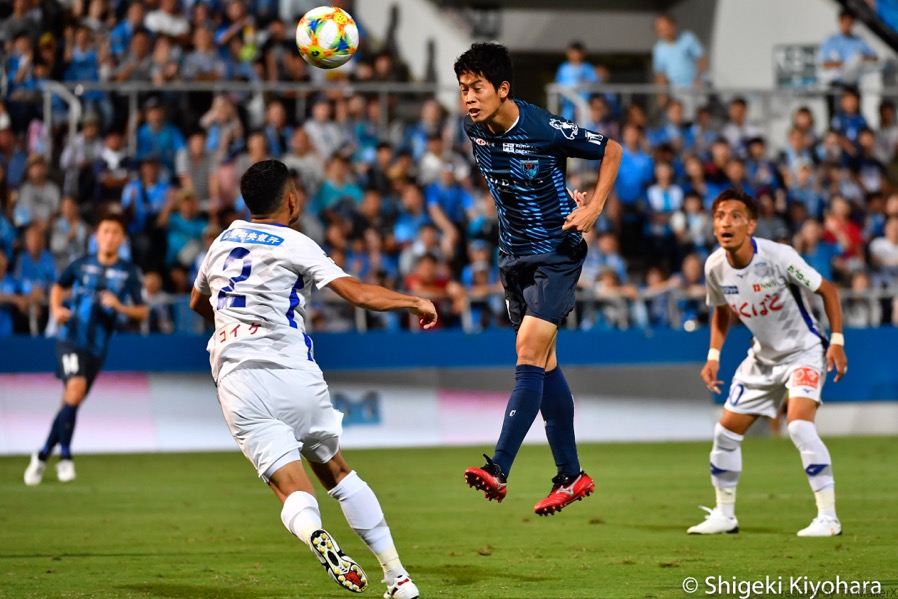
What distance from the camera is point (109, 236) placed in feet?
43.2

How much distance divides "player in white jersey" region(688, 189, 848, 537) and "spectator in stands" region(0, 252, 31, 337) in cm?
955

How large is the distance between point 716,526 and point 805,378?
1202 mm

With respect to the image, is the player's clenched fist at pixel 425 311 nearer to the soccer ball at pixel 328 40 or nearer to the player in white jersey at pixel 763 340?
the soccer ball at pixel 328 40

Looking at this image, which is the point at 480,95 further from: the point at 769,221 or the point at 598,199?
the point at 769,221

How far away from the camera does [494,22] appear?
24469 millimetres

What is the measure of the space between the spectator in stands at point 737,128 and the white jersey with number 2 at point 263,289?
14703 mm

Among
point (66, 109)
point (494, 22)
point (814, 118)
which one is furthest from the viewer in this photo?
point (494, 22)

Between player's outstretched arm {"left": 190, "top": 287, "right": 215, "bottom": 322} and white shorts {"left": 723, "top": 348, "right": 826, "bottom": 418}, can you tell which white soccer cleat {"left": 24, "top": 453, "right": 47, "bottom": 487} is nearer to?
player's outstretched arm {"left": 190, "top": 287, "right": 215, "bottom": 322}

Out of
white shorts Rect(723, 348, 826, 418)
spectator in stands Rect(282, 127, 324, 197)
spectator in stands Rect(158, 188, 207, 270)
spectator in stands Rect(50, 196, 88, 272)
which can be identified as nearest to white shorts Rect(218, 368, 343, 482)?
white shorts Rect(723, 348, 826, 418)

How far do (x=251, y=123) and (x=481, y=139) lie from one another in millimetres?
12036

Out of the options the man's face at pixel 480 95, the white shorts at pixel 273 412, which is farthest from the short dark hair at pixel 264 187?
the man's face at pixel 480 95

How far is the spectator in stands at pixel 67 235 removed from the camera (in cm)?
1708

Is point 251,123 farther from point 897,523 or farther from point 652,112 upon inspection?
point 897,523

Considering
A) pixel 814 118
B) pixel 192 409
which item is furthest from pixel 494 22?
pixel 192 409
